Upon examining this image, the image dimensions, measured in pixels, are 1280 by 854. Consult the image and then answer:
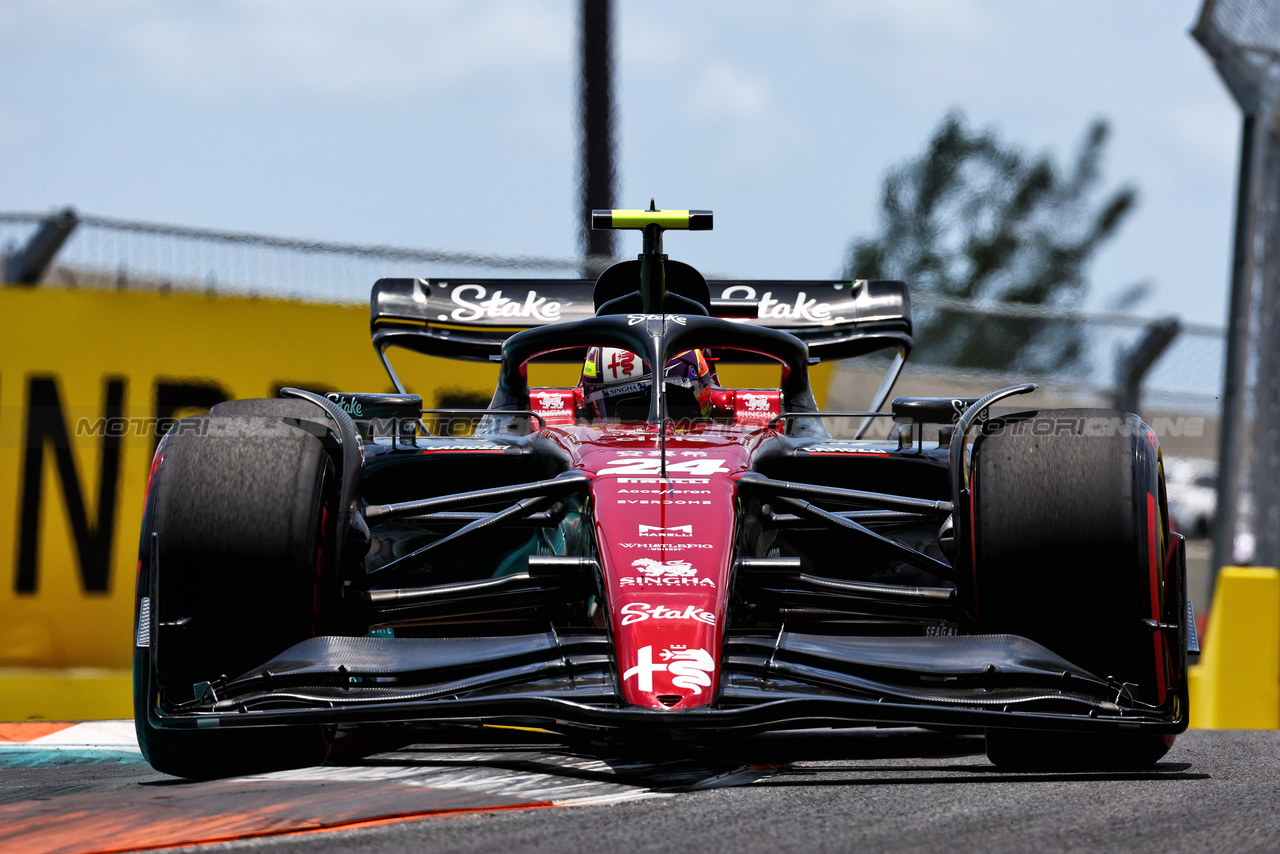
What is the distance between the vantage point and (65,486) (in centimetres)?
681

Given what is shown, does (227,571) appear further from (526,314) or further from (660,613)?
(526,314)

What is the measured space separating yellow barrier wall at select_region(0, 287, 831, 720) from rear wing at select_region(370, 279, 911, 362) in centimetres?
110

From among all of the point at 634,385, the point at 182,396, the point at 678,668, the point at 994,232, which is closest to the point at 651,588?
the point at 678,668

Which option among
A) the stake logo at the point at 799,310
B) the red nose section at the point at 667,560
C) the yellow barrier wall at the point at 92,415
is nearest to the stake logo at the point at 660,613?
the red nose section at the point at 667,560

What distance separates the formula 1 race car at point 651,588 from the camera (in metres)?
3.16

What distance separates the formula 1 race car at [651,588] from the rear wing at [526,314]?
2022 millimetres

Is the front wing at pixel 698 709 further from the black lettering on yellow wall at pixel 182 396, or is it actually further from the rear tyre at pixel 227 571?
the black lettering on yellow wall at pixel 182 396

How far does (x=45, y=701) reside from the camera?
21.2 ft

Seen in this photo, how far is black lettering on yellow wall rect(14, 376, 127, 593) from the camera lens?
675cm

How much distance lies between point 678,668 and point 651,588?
27 cm

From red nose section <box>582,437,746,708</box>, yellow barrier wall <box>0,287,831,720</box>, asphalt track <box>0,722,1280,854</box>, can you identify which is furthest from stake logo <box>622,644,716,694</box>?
yellow barrier wall <box>0,287,831,720</box>

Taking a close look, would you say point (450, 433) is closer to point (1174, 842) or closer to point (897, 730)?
point (897, 730)

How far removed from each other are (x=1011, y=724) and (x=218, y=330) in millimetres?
5035

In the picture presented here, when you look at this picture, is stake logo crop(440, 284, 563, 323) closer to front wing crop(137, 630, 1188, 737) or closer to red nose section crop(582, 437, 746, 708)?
red nose section crop(582, 437, 746, 708)
